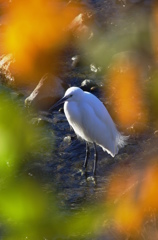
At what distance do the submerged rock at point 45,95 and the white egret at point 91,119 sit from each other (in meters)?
2.03

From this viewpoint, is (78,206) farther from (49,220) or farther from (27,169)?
(27,169)

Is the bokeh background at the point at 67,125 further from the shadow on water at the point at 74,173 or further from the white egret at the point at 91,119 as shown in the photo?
the white egret at the point at 91,119

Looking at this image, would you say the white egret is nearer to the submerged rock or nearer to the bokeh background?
the bokeh background

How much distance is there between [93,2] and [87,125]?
8.32 meters

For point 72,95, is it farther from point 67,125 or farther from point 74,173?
point 67,125

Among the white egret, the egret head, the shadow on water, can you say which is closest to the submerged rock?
the shadow on water

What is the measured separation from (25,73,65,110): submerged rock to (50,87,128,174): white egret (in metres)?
2.03

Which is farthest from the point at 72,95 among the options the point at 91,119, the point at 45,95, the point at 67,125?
the point at 45,95

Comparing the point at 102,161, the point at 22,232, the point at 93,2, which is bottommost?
the point at 93,2

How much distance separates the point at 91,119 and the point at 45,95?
7.99ft

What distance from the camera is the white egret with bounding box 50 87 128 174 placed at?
783 cm

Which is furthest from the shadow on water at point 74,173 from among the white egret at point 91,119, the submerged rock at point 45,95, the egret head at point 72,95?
the egret head at point 72,95

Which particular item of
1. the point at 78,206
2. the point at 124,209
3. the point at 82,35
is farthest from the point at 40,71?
the point at 124,209

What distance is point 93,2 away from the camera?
15.6m
